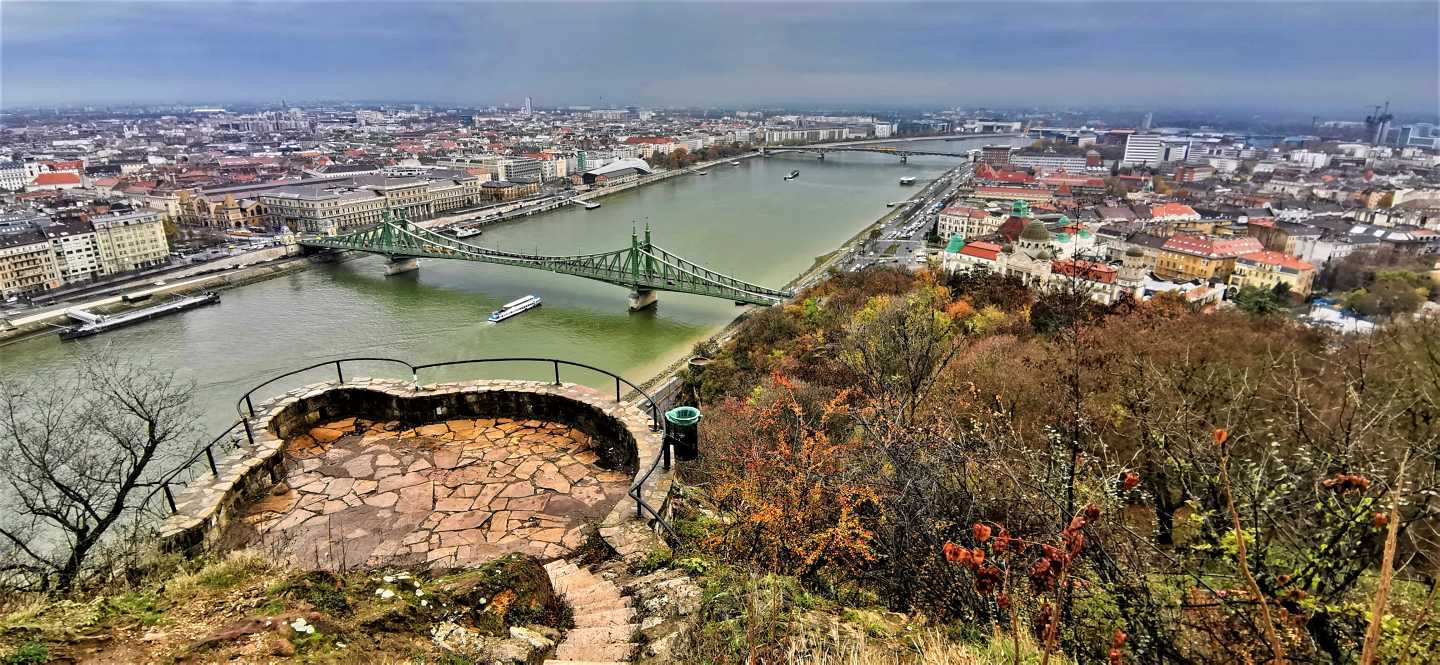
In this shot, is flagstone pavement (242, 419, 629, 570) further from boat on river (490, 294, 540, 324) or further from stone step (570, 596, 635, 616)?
boat on river (490, 294, 540, 324)

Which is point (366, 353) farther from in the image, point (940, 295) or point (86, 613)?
point (86, 613)

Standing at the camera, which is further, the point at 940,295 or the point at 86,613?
the point at 940,295

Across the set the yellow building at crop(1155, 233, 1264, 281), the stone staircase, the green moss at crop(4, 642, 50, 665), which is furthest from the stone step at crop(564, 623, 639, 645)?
the yellow building at crop(1155, 233, 1264, 281)

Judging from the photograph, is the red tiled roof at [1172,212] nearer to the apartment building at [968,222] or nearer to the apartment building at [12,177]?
the apartment building at [968,222]

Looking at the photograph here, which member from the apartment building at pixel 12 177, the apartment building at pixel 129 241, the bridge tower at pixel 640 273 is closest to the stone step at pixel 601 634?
the bridge tower at pixel 640 273

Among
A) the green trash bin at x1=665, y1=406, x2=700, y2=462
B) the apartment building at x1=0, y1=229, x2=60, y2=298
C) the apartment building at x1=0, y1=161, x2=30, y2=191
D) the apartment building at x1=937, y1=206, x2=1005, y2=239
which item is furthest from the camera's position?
the apartment building at x1=0, y1=161, x2=30, y2=191

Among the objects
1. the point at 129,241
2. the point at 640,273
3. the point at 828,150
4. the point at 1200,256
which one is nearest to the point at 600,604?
the point at 640,273

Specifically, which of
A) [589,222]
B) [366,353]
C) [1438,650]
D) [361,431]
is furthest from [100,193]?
[1438,650]
